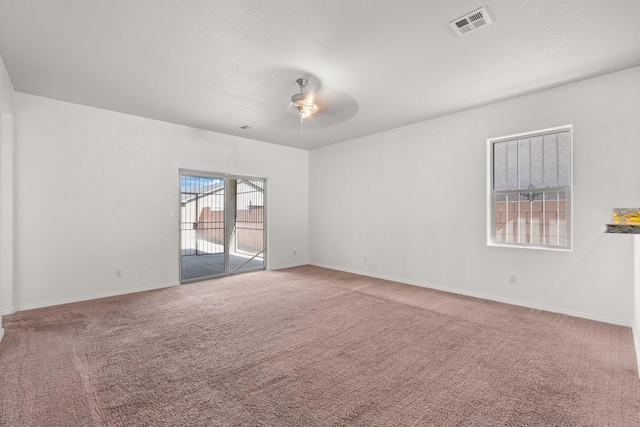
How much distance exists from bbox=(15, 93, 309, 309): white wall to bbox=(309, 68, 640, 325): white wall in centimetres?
283

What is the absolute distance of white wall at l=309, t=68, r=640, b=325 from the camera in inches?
130

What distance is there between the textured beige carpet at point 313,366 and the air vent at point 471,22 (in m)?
2.83

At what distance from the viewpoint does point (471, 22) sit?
95.1 inches

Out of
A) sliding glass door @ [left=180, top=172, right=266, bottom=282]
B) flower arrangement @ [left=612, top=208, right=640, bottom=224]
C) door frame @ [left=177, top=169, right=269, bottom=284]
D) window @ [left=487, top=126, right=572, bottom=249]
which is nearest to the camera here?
flower arrangement @ [left=612, top=208, right=640, bottom=224]

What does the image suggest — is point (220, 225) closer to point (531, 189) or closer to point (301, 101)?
point (301, 101)

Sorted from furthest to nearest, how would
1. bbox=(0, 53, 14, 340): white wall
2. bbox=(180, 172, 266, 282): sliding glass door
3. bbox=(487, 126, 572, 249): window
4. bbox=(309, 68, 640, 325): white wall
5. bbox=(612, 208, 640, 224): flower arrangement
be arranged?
1. bbox=(180, 172, 266, 282): sliding glass door
2. bbox=(487, 126, 572, 249): window
3. bbox=(0, 53, 14, 340): white wall
4. bbox=(309, 68, 640, 325): white wall
5. bbox=(612, 208, 640, 224): flower arrangement

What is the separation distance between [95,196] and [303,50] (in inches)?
149

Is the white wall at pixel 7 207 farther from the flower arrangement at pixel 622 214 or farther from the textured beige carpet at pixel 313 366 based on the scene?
the flower arrangement at pixel 622 214

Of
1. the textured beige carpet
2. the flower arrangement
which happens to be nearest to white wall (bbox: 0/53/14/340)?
the textured beige carpet

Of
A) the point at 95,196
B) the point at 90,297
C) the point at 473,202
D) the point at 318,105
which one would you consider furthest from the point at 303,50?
the point at 90,297

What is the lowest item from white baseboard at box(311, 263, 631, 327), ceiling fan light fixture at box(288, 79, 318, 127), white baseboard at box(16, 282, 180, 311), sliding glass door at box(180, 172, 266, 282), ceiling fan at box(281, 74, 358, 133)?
white baseboard at box(16, 282, 180, 311)

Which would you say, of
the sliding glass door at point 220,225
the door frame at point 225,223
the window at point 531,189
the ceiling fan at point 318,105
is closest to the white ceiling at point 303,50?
the ceiling fan at point 318,105

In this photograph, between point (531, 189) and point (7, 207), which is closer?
point (7, 207)

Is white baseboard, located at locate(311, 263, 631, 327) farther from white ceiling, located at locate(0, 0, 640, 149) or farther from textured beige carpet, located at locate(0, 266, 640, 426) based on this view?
white ceiling, located at locate(0, 0, 640, 149)
